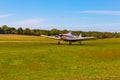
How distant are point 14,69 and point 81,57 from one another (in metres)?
11.7

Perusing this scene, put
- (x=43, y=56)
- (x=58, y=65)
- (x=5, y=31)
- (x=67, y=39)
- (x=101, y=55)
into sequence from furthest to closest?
(x=5, y=31) → (x=67, y=39) → (x=101, y=55) → (x=43, y=56) → (x=58, y=65)

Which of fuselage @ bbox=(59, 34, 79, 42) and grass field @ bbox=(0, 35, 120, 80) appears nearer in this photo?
grass field @ bbox=(0, 35, 120, 80)

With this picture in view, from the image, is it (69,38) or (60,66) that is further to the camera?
(69,38)

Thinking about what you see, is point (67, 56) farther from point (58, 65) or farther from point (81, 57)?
point (58, 65)

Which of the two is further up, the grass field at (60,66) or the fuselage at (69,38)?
the fuselage at (69,38)

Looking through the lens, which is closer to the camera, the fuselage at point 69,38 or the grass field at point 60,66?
the grass field at point 60,66

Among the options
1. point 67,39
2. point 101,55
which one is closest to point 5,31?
point 67,39

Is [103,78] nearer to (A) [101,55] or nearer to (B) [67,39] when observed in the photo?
(A) [101,55]

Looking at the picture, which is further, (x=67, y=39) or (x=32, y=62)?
(x=67, y=39)

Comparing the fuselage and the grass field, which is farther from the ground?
the fuselage

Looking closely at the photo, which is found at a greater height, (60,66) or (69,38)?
(69,38)

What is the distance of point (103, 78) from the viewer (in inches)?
825

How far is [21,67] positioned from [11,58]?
14.1 ft

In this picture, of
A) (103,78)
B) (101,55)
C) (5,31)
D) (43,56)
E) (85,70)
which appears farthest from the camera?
(5,31)
